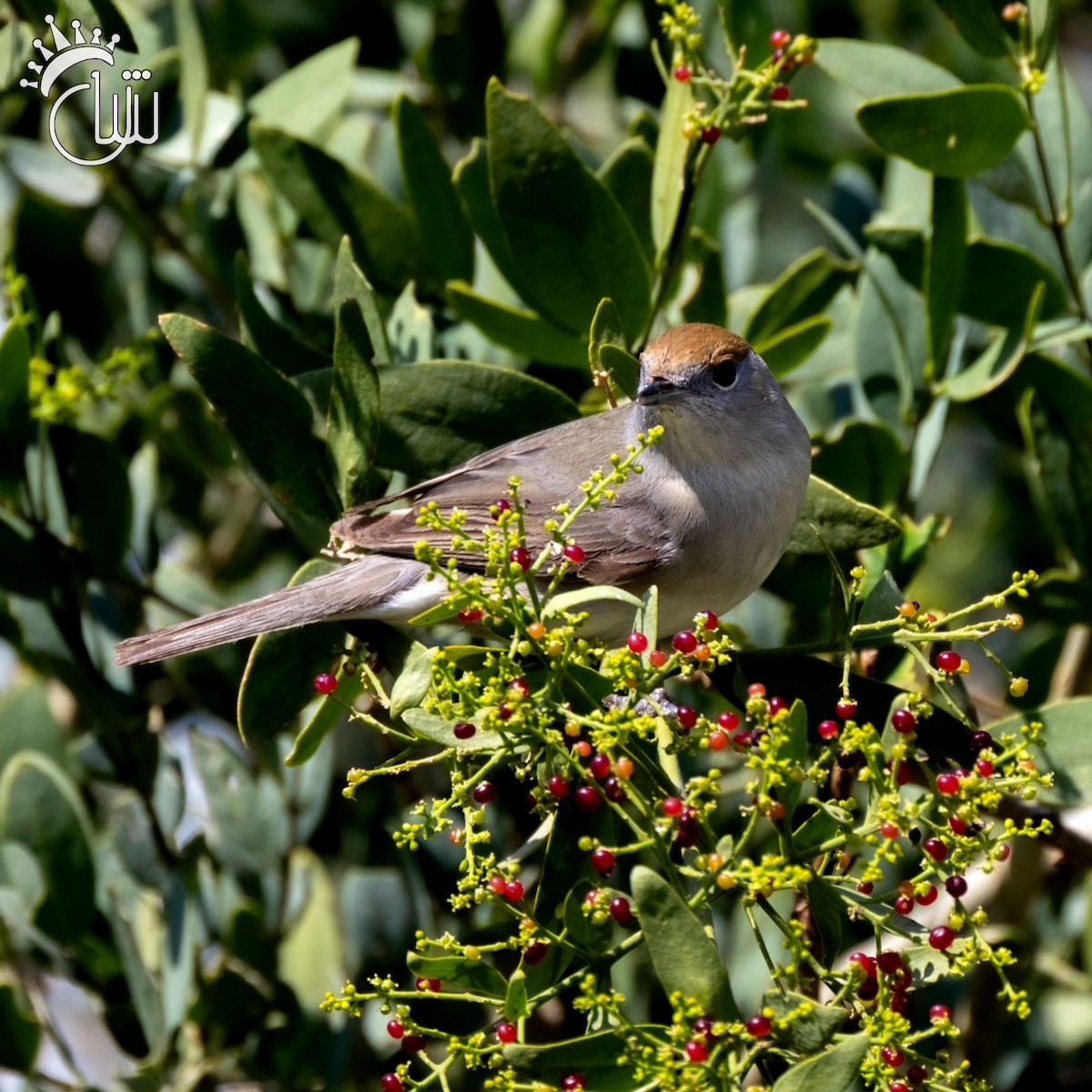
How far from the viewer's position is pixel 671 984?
1.81m

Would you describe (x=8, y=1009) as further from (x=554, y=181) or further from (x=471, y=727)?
(x=554, y=181)

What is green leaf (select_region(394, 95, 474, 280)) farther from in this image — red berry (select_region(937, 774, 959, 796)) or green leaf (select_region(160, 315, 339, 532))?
red berry (select_region(937, 774, 959, 796))

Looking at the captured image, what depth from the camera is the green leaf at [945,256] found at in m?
2.85

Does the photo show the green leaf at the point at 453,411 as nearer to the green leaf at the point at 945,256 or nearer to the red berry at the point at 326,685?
the red berry at the point at 326,685

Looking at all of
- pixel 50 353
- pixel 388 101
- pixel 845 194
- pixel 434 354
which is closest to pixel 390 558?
pixel 434 354

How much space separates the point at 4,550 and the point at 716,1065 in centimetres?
207

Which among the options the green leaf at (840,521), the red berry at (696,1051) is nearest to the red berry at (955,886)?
the red berry at (696,1051)

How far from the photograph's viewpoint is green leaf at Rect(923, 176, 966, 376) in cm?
285

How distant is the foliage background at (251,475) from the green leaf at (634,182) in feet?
0.56

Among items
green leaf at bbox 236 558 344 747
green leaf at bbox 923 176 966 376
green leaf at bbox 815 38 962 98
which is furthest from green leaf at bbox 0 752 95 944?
green leaf at bbox 815 38 962 98

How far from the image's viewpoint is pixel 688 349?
2898 millimetres

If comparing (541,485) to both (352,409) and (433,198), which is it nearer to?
(352,409)

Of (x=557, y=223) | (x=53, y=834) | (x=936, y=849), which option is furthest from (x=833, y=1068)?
(x=53, y=834)

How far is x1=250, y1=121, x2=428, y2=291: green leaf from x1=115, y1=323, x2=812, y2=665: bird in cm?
62
